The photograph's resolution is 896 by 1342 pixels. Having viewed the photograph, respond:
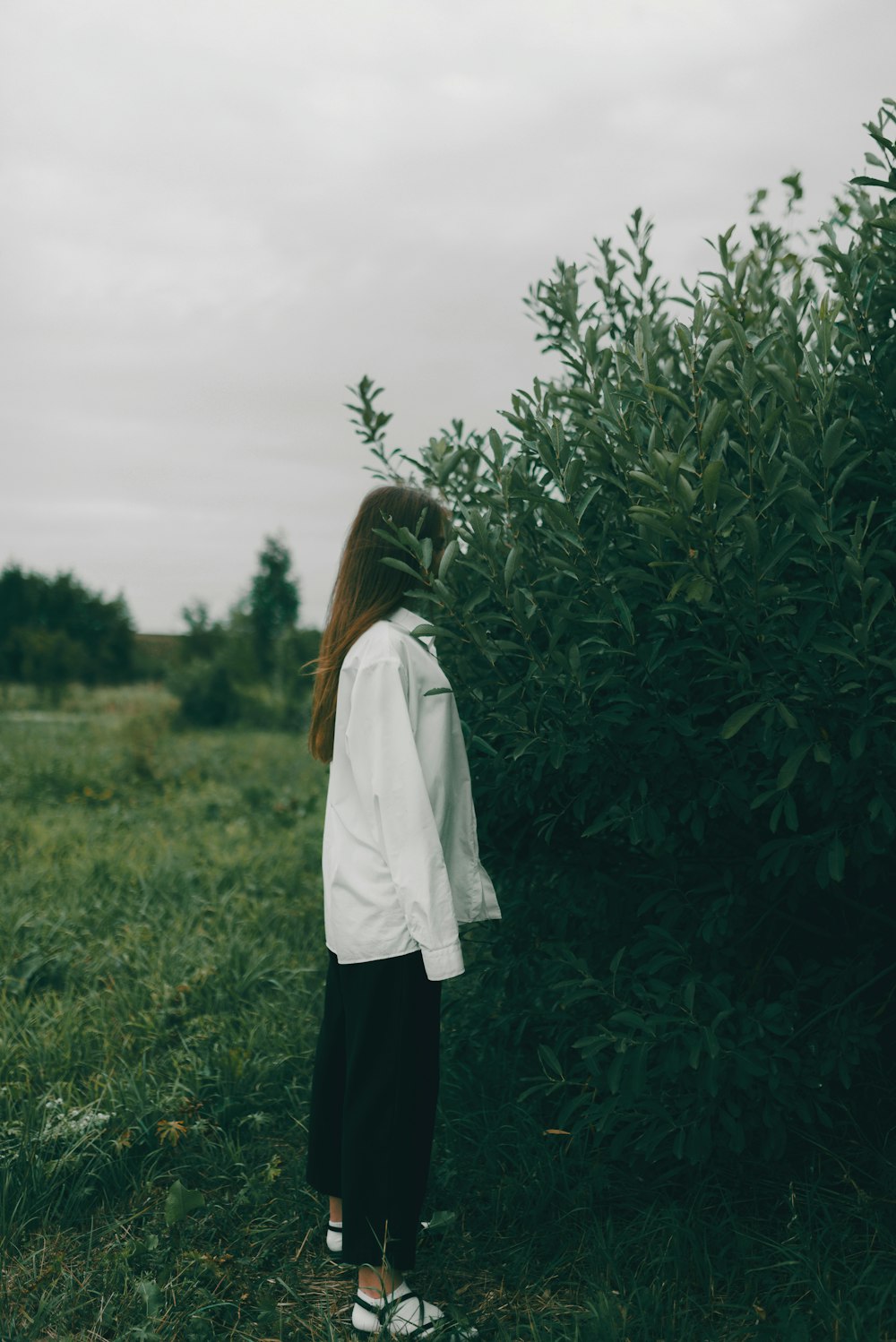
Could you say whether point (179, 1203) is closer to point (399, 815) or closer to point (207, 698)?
point (399, 815)

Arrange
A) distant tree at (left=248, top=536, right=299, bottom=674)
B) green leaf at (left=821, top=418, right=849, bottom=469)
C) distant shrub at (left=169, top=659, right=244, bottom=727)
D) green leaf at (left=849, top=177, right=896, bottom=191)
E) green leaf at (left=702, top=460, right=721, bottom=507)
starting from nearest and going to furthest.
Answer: green leaf at (left=702, top=460, right=721, bottom=507) → green leaf at (left=821, top=418, right=849, bottom=469) → green leaf at (left=849, top=177, right=896, bottom=191) → distant shrub at (left=169, top=659, right=244, bottom=727) → distant tree at (left=248, top=536, right=299, bottom=674)

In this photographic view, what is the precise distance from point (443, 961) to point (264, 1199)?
1.33 m

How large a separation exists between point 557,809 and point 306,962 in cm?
237

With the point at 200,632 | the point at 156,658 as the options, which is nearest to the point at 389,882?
the point at 200,632

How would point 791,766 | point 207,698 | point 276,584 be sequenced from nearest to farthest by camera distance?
point 791,766
point 207,698
point 276,584

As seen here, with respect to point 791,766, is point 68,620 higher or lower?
higher

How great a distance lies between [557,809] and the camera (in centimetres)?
291

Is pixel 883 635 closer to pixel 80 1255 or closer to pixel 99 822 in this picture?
pixel 80 1255

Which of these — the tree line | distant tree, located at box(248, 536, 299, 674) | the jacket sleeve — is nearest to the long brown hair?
the jacket sleeve

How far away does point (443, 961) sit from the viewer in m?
2.33

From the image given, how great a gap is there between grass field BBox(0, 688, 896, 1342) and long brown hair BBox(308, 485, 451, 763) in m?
1.11

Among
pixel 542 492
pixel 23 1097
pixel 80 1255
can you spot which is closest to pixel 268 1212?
pixel 80 1255

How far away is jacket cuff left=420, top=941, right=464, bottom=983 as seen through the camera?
2316 mm

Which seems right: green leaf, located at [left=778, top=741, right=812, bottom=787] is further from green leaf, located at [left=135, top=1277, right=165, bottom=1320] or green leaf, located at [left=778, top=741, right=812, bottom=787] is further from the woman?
green leaf, located at [left=135, top=1277, right=165, bottom=1320]
